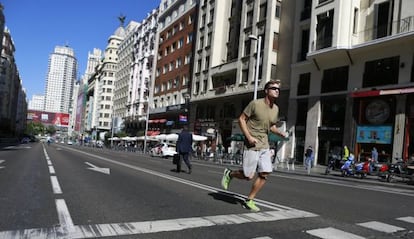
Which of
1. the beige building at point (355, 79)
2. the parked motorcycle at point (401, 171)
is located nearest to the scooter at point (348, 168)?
the parked motorcycle at point (401, 171)

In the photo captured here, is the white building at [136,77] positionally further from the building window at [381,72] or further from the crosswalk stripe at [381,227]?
the crosswalk stripe at [381,227]

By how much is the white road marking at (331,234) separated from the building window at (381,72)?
2164cm

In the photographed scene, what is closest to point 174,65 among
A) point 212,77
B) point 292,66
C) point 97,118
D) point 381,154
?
point 212,77

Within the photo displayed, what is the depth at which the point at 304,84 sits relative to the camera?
31109 millimetres

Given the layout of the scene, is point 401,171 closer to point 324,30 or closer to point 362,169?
point 362,169

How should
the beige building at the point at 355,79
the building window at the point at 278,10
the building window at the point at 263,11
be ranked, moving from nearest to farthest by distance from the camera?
the beige building at the point at 355,79 → the building window at the point at 278,10 → the building window at the point at 263,11

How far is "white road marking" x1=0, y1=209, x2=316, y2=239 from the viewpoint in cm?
434

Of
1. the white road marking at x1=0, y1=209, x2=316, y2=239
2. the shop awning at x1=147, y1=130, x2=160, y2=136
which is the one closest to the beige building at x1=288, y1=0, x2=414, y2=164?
the white road marking at x1=0, y1=209, x2=316, y2=239

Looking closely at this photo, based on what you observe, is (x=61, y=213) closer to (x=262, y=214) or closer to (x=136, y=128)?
(x=262, y=214)

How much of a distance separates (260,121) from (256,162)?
62 cm

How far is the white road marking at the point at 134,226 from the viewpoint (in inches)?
171

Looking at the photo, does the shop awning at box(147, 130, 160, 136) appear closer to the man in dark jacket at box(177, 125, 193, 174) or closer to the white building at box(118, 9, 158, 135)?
the white building at box(118, 9, 158, 135)

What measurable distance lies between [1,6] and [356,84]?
8448 centimetres

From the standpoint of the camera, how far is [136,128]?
265ft
